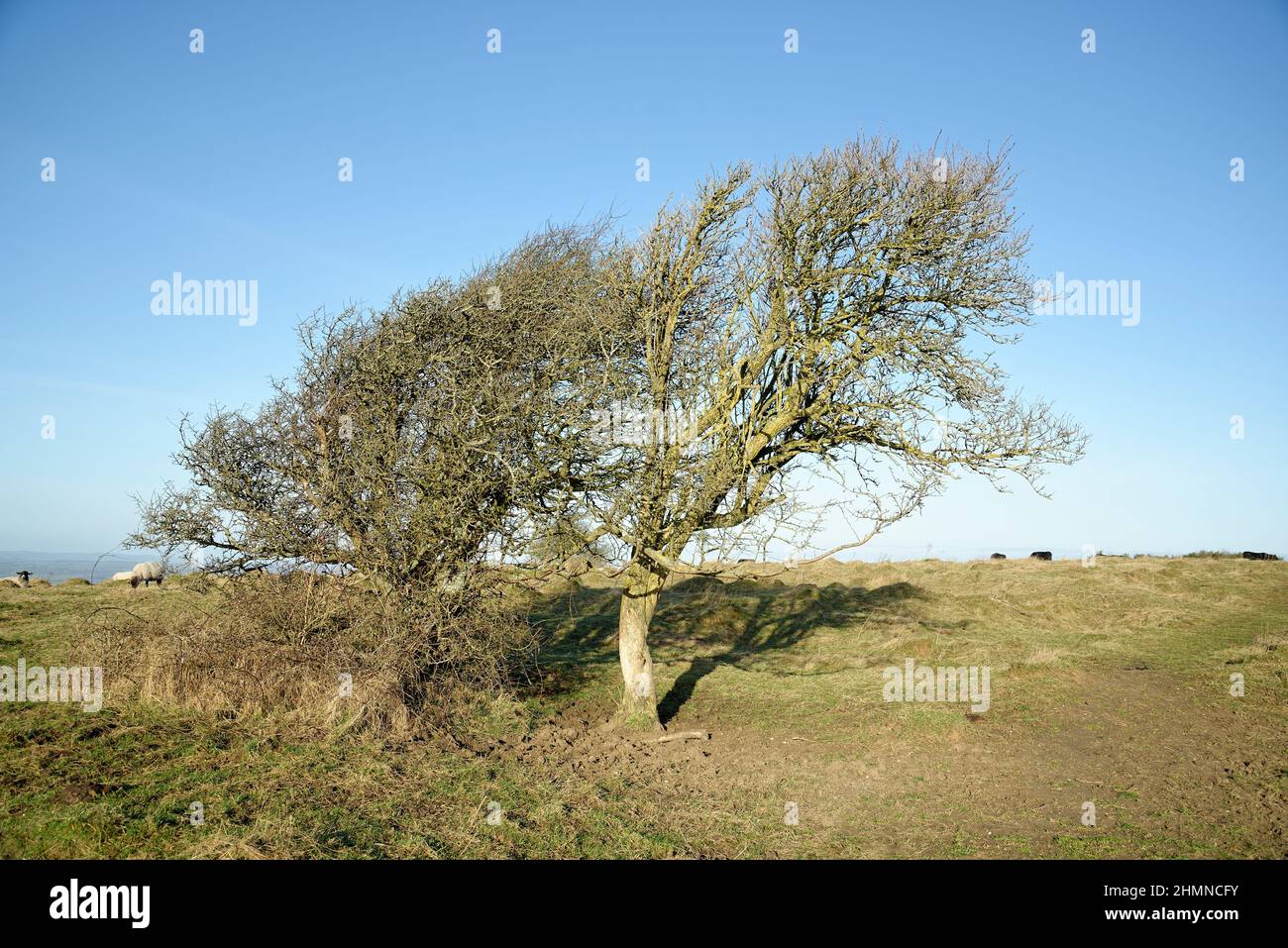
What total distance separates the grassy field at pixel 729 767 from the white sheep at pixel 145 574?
5.74 metres

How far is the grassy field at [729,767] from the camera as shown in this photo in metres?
7.91

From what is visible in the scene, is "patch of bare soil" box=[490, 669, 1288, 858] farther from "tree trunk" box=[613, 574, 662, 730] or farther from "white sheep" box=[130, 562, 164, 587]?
"white sheep" box=[130, 562, 164, 587]

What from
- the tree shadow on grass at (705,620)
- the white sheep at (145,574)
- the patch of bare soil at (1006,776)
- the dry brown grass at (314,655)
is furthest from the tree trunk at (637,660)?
the white sheep at (145,574)

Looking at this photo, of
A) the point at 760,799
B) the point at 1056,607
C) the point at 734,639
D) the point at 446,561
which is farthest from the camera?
the point at 1056,607

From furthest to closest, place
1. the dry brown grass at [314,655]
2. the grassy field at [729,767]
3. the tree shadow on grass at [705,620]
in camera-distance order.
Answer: the tree shadow on grass at [705,620], the dry brown grass at [314,655], the grassy field at [729,767]

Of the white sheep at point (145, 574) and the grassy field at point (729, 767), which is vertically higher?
the white sheep at point (145, 574)

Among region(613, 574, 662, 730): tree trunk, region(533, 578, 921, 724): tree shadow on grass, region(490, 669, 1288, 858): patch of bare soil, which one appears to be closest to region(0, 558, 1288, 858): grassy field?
region(490, 669, 1288, 858): patch of bare soil

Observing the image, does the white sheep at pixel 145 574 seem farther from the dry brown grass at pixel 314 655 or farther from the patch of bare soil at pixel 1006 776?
the patch of bare soil at pixel 1006 776

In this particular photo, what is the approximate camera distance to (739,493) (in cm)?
1257

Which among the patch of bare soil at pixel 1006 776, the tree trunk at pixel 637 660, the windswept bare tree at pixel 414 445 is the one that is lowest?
the patch of bare soil at pixel 1006 776

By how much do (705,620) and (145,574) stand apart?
20.7 meters

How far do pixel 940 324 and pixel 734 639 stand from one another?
11.5 metres
